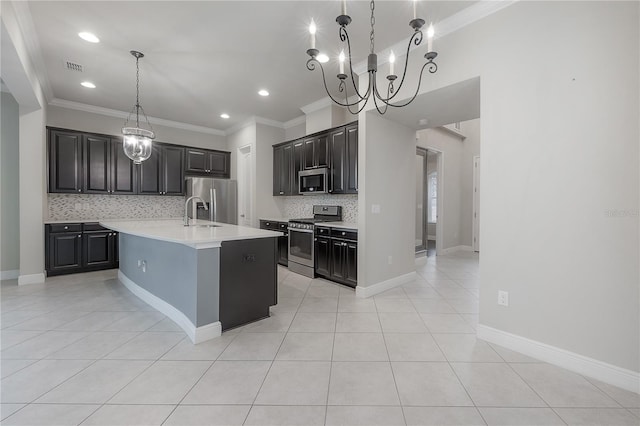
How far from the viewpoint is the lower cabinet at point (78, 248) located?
4.23 metres

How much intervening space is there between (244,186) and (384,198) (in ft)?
12.0

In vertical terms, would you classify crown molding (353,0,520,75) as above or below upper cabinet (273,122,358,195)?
above

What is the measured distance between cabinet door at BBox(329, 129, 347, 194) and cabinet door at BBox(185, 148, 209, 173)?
10.5ft

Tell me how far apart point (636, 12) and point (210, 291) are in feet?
11.9

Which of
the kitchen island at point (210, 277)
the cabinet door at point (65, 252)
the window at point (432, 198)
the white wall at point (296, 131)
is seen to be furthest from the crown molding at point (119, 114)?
the window at point (432, 198)

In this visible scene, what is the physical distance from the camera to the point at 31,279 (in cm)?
394

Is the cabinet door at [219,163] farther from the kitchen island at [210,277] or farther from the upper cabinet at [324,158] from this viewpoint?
the kitchen island at [210,277]

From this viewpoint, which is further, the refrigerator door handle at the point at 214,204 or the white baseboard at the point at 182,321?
the refrigerator door handle at the point at 214,204

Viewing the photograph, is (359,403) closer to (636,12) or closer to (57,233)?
(636,12)

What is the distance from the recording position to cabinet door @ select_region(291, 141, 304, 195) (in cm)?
500

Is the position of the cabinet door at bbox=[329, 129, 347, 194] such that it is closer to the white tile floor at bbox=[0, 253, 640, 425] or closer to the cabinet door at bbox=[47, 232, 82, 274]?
the white tile floor at bbox=[0, 253, 640, 425]

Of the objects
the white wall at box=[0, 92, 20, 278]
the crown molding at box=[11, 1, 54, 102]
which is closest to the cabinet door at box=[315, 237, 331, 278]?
the crown molding at box=[11, 1, 54, 102]

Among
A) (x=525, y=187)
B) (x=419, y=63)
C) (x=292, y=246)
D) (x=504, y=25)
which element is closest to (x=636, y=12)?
(x=504, y=25)

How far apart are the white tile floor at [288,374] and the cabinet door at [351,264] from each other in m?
0.70
